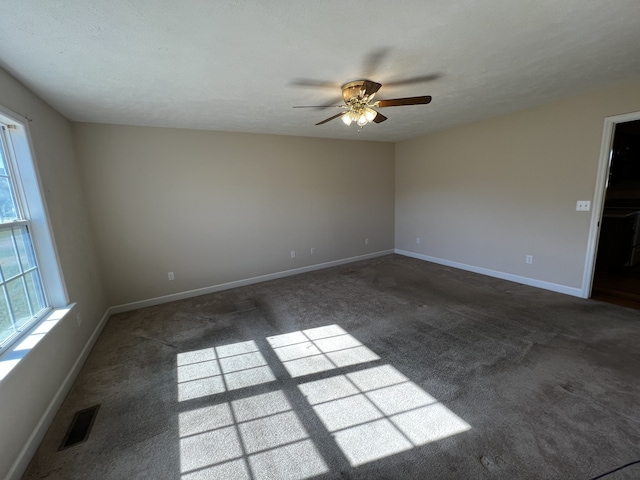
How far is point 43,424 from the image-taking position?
A: 67.1 inches

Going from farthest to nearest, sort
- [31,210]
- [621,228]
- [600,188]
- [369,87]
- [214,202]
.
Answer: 1. [621,228]
2. [214,202]
3. [600,188]
4. [369,87]
5. [31,210]

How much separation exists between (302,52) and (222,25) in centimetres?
54

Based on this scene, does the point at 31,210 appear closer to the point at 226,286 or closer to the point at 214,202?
the point at 214,202

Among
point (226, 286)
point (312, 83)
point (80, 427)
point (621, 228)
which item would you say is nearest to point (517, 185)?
point (621, 228)

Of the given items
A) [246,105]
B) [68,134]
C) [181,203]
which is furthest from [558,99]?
[68,134]

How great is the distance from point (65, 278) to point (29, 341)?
0.74 m

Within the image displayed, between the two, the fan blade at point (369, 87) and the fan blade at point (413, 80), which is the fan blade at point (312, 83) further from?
the fan blade at point (413, 80)

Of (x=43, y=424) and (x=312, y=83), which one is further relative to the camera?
(x=312, y=83)

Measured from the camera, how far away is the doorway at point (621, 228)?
141 inches

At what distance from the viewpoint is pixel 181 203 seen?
367cm

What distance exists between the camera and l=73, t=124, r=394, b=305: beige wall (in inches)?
130

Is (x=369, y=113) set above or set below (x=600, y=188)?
above

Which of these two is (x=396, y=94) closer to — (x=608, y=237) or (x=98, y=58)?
(x=98, y=58)

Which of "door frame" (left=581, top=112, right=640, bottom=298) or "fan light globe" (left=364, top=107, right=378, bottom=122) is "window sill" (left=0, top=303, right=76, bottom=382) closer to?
"fan light globe" (left=364, top=107, right=378, bottom=122)
